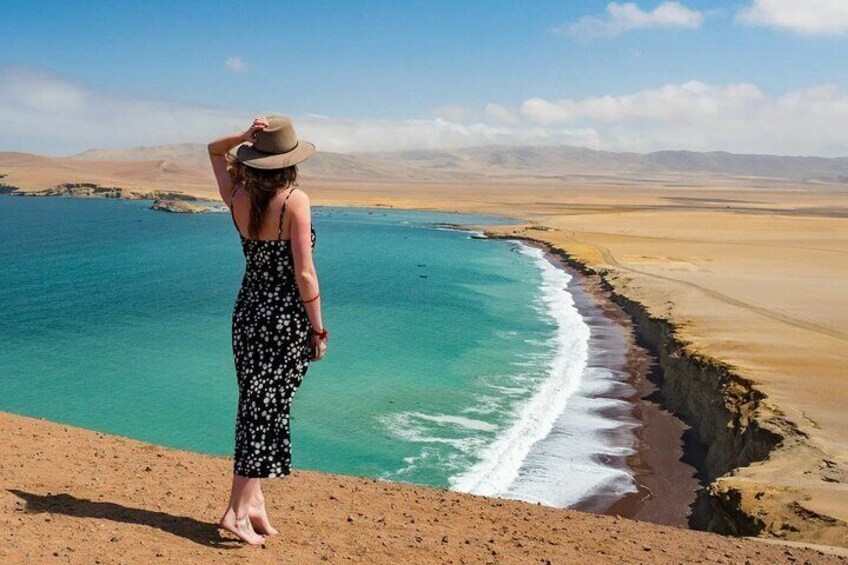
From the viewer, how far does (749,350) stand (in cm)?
1998

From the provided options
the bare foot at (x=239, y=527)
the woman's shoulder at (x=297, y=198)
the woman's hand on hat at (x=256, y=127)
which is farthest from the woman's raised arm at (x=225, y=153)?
the bare foot at (x=239, y=527)

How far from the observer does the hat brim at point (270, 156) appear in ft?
14.7

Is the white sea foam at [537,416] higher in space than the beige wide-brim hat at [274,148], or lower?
lower

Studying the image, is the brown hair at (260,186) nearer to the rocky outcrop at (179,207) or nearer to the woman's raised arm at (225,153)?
the woman's raised arm at (225,153)

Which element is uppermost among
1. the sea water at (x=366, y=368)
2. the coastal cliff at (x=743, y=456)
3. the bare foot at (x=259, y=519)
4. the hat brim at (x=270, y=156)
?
the hat brim at (x=270, y=156)

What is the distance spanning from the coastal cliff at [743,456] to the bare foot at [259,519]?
6689 mm

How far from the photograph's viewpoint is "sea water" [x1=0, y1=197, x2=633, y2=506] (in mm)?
15469

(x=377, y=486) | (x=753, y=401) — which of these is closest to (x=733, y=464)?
(x=753, y=401)

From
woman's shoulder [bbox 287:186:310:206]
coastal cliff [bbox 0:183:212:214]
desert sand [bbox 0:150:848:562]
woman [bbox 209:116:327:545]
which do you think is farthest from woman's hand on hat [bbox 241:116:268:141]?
coastal cliff [bbox 0:183:212:214]

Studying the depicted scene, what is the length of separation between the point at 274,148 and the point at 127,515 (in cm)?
283

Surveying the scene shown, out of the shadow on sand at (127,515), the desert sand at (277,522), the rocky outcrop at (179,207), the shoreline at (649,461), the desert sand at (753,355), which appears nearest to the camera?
the desert sand at (277,522)

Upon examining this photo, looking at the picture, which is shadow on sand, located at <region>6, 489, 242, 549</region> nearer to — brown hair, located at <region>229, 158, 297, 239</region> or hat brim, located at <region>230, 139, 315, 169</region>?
brown hair, located at <region>229, 158, 297, 239</region>

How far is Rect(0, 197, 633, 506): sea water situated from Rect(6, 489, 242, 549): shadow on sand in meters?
8.97

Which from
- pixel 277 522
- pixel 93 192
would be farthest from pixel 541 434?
pixel 93 192
